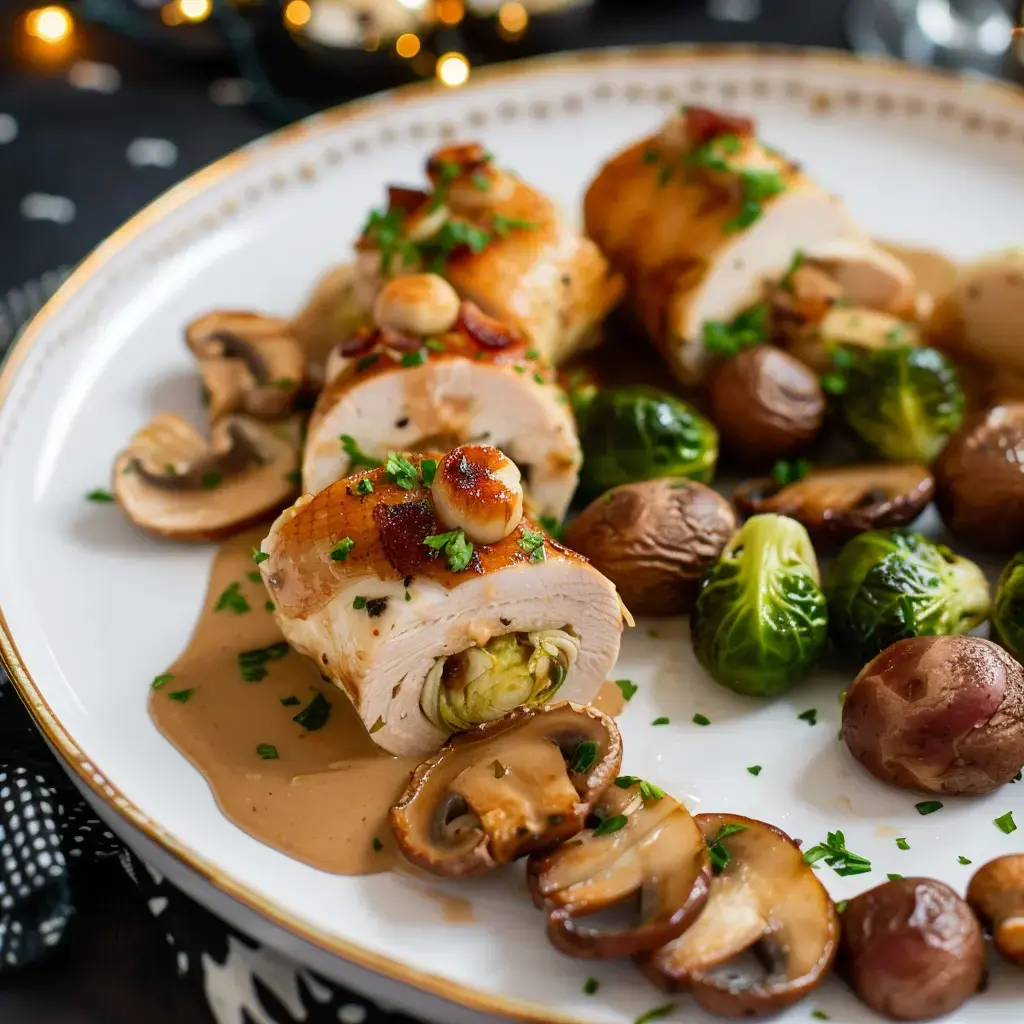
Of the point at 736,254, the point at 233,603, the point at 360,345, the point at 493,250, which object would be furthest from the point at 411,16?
the point at 233,603

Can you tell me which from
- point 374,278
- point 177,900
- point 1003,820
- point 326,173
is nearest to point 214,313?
point 374,278

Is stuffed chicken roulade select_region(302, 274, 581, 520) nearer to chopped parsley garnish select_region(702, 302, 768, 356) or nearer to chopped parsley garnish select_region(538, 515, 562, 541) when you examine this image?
chopped parsley garnish select_region(538, 515, 562, 541)

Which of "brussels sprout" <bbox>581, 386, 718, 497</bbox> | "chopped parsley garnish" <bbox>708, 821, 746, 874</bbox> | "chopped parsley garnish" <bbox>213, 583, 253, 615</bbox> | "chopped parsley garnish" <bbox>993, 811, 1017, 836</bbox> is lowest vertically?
"chopped parsley garnish" <bbox>213, 583, 253, 615</bbox>

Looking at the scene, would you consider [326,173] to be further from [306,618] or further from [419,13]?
[306,618]

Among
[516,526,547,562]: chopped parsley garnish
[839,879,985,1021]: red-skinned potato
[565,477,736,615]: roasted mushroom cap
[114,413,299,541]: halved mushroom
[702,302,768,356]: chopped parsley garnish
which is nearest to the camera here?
[839,879,985,1021]: red-skinned potato

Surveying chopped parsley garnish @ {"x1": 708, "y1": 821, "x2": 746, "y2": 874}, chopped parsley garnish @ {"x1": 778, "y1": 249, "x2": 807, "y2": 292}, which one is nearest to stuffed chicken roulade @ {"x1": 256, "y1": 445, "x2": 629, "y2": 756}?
chopped parsley garnish @ {"x1": 708, "y1": 821, "x2": 746, "y2": 874}

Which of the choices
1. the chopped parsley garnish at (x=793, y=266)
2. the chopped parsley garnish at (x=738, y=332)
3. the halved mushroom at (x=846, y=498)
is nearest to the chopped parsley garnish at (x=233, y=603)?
the halved mushroom at (x=846, y=498)
